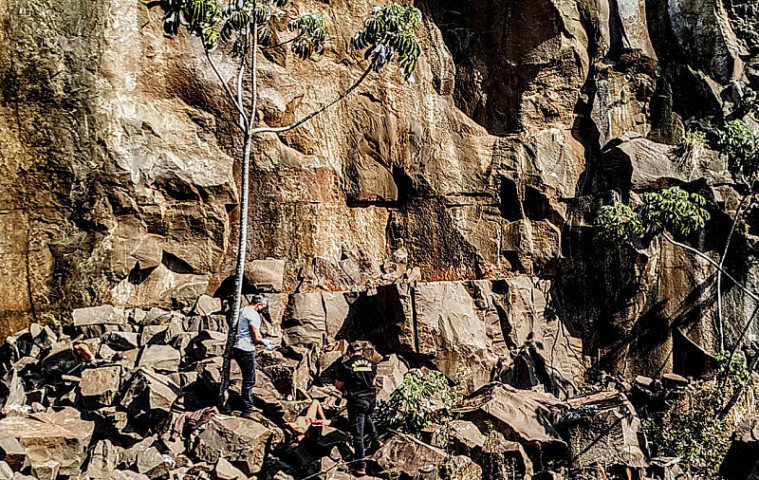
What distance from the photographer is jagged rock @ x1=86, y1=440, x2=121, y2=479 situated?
8.67 m

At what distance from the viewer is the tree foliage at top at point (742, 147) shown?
14242mm

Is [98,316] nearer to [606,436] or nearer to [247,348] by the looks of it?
[247,348]

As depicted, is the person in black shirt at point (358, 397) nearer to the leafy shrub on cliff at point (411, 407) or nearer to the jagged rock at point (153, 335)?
the leafy shrub on cliff at point (411, 407)

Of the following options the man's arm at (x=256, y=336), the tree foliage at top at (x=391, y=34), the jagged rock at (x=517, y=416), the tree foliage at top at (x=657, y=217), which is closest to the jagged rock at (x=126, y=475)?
the man's arm at (x=256, y=336)

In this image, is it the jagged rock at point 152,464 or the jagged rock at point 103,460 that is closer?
the jagged rock at point 103,460

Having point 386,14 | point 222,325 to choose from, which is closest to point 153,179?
point 222,325

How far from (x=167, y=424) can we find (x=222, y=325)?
11.4ft

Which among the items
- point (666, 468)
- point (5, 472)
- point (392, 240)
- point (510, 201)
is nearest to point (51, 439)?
point (5, 472)

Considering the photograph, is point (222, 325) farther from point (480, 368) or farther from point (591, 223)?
point (591, 223)

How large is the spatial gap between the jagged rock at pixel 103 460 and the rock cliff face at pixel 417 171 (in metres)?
5.23

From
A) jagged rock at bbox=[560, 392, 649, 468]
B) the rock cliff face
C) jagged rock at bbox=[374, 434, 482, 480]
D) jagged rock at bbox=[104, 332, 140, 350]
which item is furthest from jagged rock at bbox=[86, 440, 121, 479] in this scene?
jagged rock at bbox=[560, 392, 649, 468]

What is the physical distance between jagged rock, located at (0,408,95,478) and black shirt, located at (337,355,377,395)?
3561 mm

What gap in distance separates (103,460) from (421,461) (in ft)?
14.0

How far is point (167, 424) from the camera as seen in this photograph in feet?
32.1
